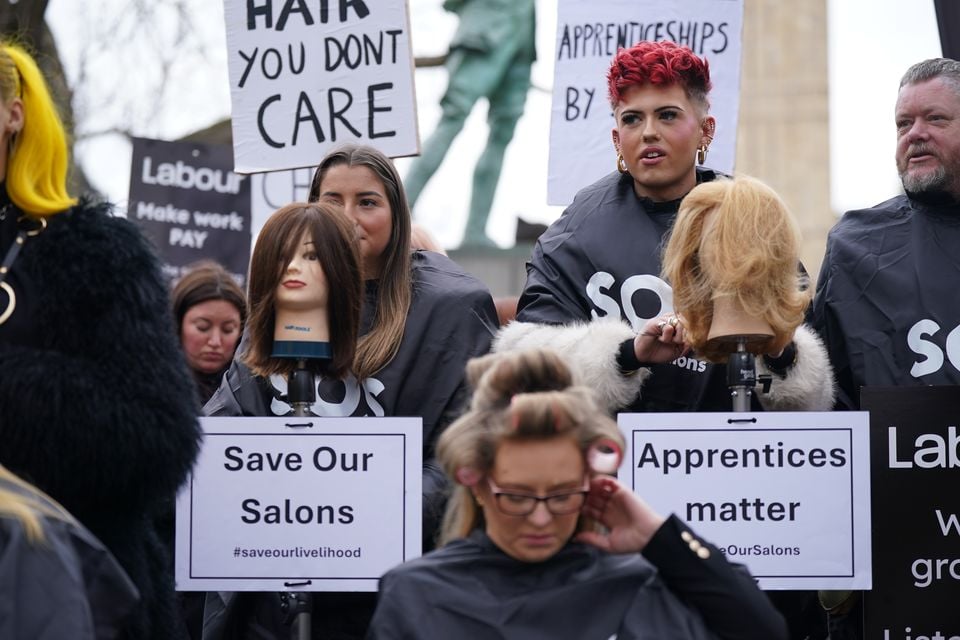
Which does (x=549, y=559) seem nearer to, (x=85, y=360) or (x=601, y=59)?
(x=85, y=360)

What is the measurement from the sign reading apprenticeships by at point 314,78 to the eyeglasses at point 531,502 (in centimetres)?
351

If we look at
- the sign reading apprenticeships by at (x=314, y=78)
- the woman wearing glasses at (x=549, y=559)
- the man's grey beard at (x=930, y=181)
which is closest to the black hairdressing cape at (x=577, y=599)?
the woman wearing glasses at (x=549, y=559)

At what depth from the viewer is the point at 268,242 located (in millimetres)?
4555

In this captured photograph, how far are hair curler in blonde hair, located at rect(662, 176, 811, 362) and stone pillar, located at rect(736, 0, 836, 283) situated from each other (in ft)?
69.5

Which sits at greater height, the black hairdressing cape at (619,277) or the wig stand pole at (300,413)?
the black hairdressing cape at (619,277)

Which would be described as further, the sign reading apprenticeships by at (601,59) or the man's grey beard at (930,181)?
the sign reading apprenticeships by at (601,59)

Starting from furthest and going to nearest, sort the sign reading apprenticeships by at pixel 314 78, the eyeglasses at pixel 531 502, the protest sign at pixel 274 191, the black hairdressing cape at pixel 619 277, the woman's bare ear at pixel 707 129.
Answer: the protest sign at pixel 274 191 < the sign reading apprenticeships by at pixel 314 78 < the woman's bare ear at pixel 707 129 < the black hairdressing cape at pixel 619 277 < the eyeglasses at pixel 531 502

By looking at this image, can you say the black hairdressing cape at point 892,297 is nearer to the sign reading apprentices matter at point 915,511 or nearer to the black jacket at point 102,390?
the sign reading apprentices matter at point 915,511

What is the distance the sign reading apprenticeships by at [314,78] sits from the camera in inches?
271

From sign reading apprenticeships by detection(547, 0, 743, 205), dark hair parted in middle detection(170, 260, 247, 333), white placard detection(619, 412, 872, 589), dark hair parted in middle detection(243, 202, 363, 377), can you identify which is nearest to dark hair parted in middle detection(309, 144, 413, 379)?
dark hair parted in middle detection(243, 202, 363, 377)

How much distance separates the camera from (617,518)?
357 cm

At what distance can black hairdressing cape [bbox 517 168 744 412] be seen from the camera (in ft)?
16.2

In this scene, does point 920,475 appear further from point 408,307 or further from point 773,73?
point 773,73

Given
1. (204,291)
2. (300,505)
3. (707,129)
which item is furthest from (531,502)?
(204,291)
